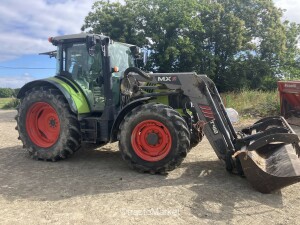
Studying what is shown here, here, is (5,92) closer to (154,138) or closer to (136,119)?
(136,119)

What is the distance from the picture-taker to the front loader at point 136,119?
499 cm

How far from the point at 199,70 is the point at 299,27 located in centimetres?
1379

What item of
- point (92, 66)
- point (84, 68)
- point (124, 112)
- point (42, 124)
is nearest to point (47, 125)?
point (42, 124)

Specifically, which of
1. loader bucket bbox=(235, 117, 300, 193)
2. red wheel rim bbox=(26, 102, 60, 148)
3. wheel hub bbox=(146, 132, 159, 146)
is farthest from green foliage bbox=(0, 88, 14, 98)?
loader bucket bbox=(235, 117, 300, 193)

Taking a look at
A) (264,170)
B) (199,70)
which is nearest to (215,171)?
(264,170)

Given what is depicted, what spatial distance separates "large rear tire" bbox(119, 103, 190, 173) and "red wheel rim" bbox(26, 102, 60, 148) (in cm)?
172

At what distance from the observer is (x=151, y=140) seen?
210 inches

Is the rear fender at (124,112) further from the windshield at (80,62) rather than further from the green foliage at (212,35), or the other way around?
the green foliage at (212,35)

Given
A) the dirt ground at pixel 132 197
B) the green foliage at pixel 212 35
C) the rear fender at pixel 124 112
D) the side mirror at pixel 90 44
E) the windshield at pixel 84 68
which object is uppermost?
the green foliage at pixel 212 35

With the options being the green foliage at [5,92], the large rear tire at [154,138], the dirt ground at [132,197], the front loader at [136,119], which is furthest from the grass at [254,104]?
the green foliage at [5,92]

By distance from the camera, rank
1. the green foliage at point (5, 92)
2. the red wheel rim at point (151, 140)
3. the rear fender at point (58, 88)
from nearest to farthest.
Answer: the red wheel rim at point (151, 140) < the rear fender at point (58, 88) < the green foliage at point (5, 92)

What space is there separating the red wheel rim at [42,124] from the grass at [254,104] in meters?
8.97

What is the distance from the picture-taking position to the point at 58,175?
547 cm

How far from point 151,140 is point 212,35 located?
2145cm
